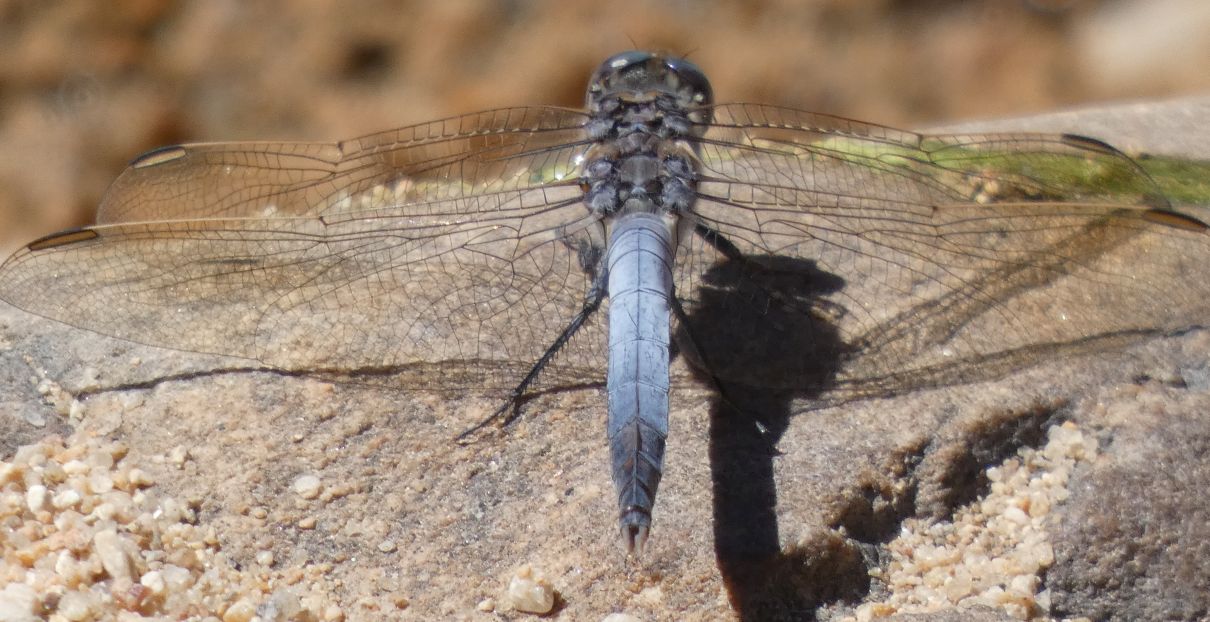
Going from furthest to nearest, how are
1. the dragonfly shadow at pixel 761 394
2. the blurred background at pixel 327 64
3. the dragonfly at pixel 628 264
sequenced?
the blurred background at pixel 327 64 < the dragonfly at pixel 628 264 < the dragonfly shadow at pixel 761 394

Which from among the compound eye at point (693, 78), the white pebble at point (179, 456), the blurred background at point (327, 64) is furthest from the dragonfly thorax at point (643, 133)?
the blurred background at point (327, 64)

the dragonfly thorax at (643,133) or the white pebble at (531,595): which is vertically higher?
the dragonfly thorax at (643,133)

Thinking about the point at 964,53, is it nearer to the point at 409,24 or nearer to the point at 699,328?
the point at 409,24

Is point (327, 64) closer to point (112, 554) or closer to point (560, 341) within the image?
point (560, 341)

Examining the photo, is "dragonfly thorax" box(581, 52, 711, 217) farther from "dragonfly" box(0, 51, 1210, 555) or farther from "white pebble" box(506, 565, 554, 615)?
"white pebble" box(506, 565, 554, 615)

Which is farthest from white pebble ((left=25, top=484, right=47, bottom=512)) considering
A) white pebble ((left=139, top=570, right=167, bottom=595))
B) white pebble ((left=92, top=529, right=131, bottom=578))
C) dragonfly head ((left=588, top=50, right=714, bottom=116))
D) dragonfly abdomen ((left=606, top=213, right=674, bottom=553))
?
dragonfly head ((left=588, top=50, right=714, bottom=116))

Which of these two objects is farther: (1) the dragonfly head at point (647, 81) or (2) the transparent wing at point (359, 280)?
(1) the dragonfly head at point (647, 81)

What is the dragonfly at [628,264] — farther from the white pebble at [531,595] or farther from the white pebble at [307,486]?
the white pebble at [531,595]

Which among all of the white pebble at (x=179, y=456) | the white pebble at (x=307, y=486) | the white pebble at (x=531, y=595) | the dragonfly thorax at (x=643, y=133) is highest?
the dragonfly thorax at (x=643, y=133)
